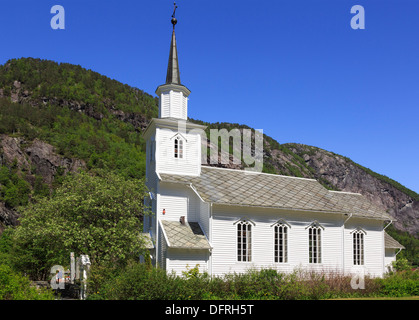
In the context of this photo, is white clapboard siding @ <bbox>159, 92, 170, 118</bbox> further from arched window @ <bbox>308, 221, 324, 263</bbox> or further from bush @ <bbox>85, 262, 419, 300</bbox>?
arched window @ <bbox>308, 221, 324, 263</bbox>

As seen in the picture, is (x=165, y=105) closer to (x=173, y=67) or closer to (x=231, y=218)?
(x=173, y=67)

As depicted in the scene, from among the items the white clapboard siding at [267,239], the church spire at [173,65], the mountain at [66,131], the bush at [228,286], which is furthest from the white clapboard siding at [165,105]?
the mountain at [66,131]

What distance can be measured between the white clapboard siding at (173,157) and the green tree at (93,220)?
6.89 feet

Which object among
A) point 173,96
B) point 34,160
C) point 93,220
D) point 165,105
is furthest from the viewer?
point 34,160

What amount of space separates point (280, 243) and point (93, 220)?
11544 mm

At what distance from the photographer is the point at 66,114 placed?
115062 millimetres

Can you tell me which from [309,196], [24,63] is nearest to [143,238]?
[309,196]

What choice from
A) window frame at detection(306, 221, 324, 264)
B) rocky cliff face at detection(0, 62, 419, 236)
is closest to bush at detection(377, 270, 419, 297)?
window frame at detection(306, 221, 324, 264)

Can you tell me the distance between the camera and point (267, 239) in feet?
82.9

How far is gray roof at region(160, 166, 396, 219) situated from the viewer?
24922mm

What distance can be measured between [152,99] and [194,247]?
125 meters

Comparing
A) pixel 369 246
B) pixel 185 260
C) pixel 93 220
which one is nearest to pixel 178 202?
pixel 185 260
